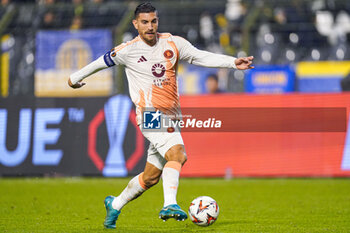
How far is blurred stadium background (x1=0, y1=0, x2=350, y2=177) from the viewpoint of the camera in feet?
44.4

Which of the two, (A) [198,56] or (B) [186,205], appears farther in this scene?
(B) [186,205]

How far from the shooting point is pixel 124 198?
6.95 m

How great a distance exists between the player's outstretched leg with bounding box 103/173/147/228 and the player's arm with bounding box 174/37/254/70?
131 cm

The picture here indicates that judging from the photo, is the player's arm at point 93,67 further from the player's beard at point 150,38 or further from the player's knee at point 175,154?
the player's knee at point 175,154

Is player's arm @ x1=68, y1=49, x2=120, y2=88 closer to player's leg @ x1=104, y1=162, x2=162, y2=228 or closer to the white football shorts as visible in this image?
the white football shorts

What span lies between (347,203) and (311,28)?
7.77 meters

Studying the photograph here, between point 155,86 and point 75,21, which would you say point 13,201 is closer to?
point 155,86

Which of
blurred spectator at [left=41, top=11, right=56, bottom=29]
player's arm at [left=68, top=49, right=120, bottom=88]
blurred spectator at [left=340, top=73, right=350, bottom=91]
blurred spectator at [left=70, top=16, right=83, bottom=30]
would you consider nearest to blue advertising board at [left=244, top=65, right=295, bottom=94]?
blurred spectator at [left=340, top=73, right=350, bottom=91]

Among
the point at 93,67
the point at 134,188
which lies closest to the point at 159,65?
the point at 93,67

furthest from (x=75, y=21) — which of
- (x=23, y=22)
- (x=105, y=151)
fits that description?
(x=105, y=151)

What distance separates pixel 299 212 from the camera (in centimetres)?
854

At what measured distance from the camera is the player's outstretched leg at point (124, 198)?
6855 millimetres

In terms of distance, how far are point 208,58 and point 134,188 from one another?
152cm

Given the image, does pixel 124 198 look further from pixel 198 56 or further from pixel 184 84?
pixel 184 84
